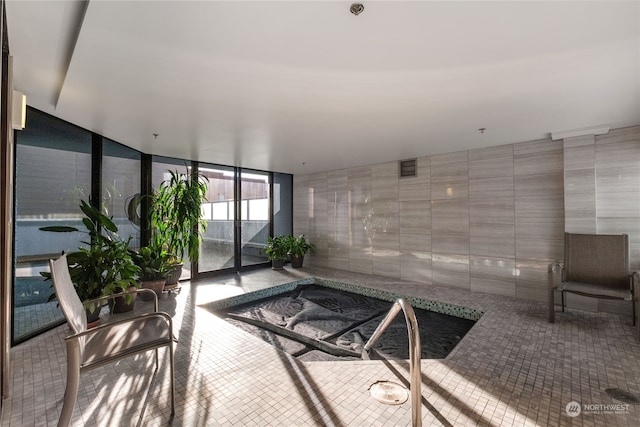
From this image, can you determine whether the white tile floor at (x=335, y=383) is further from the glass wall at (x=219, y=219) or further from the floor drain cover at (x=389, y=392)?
the glass wall at (x=219, y=219)

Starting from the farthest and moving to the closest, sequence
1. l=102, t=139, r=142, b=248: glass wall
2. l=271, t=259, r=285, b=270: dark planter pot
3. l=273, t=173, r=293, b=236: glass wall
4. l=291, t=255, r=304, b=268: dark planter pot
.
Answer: l=273, t=173, r=293, b=236: glass wall → l=291, t=255, r=304, b=268: dark planter pot → l=271, t=259, r=285, b=270: dark planter pot → l=102, t=139, r=142, b=248: glass wall

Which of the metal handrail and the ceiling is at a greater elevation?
the ceiling

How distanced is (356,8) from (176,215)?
428 centimetres

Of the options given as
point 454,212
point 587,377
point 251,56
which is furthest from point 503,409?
point 454,212

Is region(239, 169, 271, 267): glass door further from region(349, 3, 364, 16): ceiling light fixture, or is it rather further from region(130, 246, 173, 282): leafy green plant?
region(349, 3, 364, 16): ceiling light fixture

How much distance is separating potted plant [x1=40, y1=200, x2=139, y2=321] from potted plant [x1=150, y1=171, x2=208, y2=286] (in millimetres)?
1165

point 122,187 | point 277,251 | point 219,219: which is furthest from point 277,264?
point 122,187

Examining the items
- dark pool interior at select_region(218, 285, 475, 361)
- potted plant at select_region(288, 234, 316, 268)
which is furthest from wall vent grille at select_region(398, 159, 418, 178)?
potted plant at select_region(288, 234, 316, 268)

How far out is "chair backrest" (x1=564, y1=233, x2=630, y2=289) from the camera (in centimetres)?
335

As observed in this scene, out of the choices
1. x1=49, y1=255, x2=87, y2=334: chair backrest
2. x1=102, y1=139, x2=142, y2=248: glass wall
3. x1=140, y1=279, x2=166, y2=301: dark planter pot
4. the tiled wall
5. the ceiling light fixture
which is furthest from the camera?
x1=140, y1=279, x2=166, y2=301: dark planter pot

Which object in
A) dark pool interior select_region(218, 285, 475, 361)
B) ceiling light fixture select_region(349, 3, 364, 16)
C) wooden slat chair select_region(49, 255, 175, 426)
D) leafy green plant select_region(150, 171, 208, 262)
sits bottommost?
dark pool interior select_region(218, 285, 475, 361)

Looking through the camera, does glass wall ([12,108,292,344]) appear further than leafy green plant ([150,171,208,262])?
No

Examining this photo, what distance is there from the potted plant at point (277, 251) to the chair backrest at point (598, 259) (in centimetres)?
504

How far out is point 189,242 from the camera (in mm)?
4895
